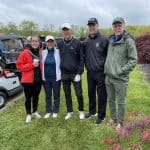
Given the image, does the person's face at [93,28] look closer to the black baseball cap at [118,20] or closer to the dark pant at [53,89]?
the black baseball cap at [118,20]

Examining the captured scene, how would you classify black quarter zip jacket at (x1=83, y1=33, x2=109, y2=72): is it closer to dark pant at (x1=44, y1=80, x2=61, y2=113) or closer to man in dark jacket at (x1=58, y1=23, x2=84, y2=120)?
man in dark jacket at (x1=58, y1=23, x2=84, y2=120)

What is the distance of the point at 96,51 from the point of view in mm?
7723

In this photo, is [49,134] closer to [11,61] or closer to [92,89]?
[92,89]

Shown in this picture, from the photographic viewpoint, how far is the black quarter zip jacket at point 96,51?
25.2 feet

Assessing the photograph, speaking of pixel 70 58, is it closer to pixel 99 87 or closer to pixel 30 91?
pixel 99 87

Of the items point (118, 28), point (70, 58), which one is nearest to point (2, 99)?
point (70, 58)

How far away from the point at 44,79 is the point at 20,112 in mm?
1689

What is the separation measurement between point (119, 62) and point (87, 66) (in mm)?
963

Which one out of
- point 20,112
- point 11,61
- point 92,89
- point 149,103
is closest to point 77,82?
point 92,89

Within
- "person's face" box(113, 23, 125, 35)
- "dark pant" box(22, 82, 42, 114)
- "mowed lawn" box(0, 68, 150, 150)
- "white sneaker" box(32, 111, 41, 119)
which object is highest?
"person's face" box(113, 23, 125, 35)

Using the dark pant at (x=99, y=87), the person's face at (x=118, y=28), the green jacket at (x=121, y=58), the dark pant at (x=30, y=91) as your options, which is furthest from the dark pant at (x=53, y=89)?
the person's face at (x=118, y=28)

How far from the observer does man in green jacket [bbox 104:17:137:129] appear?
7.03m

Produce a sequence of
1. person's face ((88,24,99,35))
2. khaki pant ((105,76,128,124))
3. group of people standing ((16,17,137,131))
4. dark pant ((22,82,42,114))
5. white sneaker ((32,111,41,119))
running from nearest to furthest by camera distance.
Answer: group of people standing ((16,17,137,131)) < khaki pant ((105,76,128,124)) < person's face ((88,24,99,35)) < dark pant ((22,82,42,114)) < white sneaker ((32,111,41,119))

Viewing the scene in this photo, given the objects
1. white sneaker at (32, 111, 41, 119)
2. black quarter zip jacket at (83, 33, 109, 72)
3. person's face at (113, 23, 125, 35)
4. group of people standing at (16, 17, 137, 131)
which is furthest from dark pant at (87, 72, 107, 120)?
white sneaker at (32, 111, 41, 119)
